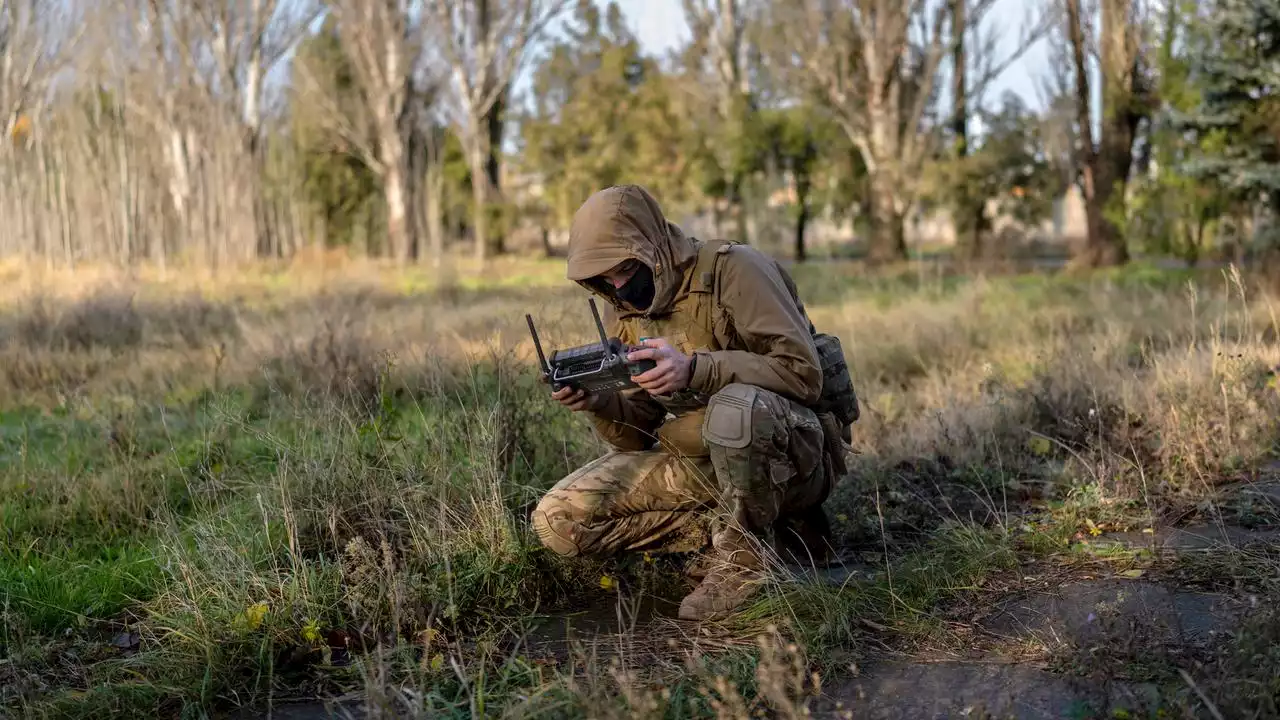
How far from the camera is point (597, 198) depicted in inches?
124

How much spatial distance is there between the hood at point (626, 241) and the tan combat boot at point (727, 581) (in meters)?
0.79

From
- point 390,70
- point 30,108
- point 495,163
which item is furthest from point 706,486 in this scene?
point 495,163

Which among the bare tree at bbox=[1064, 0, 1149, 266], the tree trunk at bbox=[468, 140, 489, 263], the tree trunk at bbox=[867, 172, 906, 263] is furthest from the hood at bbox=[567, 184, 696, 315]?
the tree trunk at bbox=[468, 140, 489, 263]

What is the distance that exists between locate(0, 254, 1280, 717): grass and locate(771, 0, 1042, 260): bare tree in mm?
12444


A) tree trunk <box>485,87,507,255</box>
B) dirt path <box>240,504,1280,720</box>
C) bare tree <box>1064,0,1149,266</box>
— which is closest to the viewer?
dirt path <box>240,504,1280,720</box>

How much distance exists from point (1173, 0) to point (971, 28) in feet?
21.1

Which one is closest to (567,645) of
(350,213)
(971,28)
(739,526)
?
(739,526)

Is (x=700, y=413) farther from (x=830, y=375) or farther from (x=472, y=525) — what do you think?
(x=472, y=525)

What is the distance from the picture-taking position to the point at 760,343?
3.18 meters

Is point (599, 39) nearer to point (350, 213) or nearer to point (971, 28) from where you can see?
point (350, 213)

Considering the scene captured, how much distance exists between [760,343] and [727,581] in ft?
2.42

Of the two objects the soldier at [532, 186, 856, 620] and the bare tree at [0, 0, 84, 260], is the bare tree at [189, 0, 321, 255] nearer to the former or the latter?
the bare tree at [0, 0, 84, 260]

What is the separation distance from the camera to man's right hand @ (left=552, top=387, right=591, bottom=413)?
10.4 feet

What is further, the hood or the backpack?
the backpack
